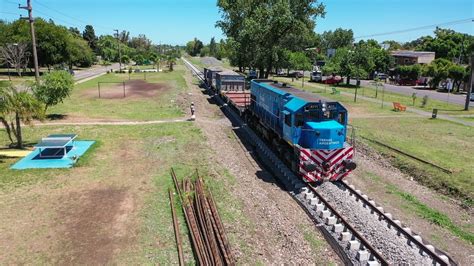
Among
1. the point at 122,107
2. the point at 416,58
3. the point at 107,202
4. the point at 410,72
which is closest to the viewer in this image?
the point at 107,202

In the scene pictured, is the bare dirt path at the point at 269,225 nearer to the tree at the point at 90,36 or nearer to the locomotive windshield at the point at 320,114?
the locomotive windshield at the point at 320,114

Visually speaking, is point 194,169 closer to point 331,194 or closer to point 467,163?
point 331,194

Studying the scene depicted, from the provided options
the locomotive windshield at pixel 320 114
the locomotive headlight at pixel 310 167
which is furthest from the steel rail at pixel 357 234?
the locomotive windshield at pixel 320 114

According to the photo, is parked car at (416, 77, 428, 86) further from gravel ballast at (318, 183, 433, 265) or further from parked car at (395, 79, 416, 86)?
gravel ballast at (318, 183, 433, 265)

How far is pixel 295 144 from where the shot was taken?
52.8 ft

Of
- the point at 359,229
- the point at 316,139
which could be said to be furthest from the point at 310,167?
the point at 359,229

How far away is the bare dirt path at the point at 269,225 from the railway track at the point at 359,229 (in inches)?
19.2

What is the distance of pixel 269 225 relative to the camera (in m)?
12.3

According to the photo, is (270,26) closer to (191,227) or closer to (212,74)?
(212,74)

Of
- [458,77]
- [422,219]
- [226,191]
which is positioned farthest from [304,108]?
[458,77]

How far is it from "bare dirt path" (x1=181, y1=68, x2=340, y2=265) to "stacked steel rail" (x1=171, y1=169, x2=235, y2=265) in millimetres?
540

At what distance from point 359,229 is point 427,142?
46.6ft

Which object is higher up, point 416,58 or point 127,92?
point 416,58

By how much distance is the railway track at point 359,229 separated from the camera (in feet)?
34.9
